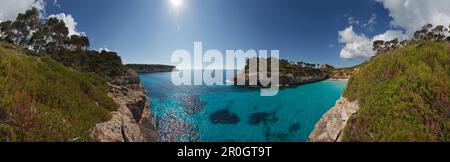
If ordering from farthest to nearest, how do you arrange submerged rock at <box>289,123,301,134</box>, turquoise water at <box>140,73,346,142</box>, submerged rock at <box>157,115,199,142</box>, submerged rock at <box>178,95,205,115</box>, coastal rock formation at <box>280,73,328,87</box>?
coastal rock formation at <box>280,73,328,87</box>, submerged rock at <box>178,95,205,115</box>, submerged rock at <box>289,123,301,134</box>, turquoise water at <box>140,73,346,142</box>, submerged rock at <box>157,115,199,142</box>

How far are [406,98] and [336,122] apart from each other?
350 centimetres

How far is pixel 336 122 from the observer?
11914 mm

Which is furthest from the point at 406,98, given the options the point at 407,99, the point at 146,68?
the point at 146,68

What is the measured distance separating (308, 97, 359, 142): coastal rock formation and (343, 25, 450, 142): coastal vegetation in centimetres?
54

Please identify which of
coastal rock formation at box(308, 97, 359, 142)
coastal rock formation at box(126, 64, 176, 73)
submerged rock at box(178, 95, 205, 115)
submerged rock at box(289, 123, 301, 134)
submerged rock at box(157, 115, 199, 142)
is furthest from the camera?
coastal rock formation at box(126, 64, 176, 73)

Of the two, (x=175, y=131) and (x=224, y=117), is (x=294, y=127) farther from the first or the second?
(x=175, y=131)

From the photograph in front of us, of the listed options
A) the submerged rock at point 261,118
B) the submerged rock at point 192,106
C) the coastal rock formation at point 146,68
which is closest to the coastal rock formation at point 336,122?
the submerged rock at point 261,118

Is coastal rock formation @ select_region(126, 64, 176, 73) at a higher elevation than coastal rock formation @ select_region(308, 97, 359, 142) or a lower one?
higher

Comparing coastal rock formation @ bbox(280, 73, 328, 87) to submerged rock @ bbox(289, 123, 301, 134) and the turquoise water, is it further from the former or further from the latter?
submerged rock @ bbox(289, 123, 301, 134)

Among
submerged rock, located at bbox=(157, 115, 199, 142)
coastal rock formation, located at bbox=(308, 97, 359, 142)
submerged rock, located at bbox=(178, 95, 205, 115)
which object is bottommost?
submerged rock, located at bbox=(157, 115, 199, 142)

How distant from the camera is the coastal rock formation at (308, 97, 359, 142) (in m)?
11.0

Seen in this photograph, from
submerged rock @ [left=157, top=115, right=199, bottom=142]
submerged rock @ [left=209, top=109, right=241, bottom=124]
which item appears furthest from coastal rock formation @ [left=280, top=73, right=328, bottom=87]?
submerged rock @ [left=157, top=115, right=199, bottom=142]
